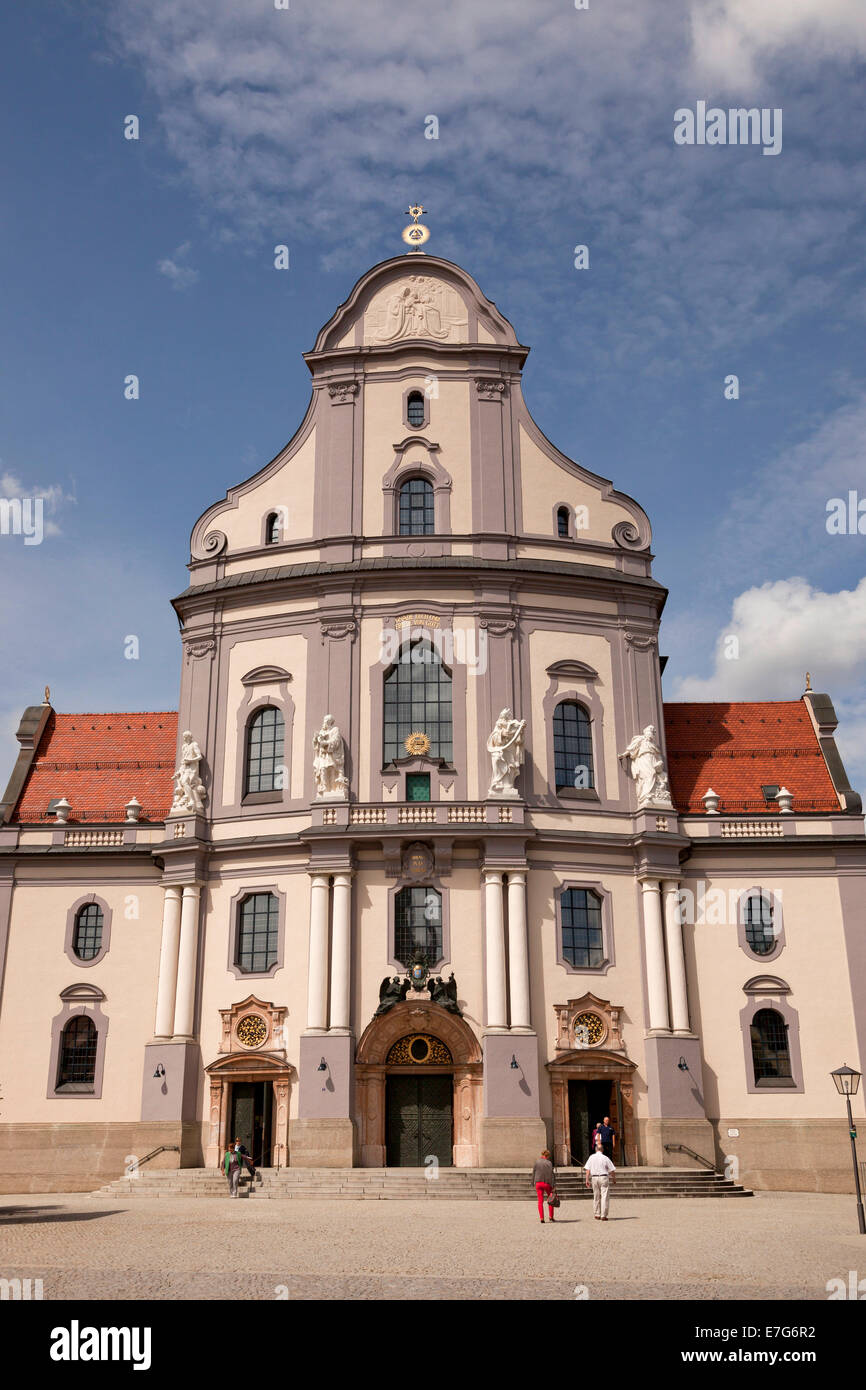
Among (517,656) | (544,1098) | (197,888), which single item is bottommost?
(544,1098)

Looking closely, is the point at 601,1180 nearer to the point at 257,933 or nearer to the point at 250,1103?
the point at 250,1103

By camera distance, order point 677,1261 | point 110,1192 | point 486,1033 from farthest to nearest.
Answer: point 486,1033, point 110,1192, point 677,1261

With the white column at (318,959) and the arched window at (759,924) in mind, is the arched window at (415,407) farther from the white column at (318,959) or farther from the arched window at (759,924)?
the arched window at (759,924)

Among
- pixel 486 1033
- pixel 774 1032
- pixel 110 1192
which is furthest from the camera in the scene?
pixel 774 1032

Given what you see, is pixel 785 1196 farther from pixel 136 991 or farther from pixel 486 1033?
pixel 136 991

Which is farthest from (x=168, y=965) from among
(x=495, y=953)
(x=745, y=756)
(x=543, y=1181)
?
(x=745, y=756)

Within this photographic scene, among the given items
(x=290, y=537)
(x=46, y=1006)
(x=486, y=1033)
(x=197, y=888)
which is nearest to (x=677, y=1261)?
(x=486, y=1033)

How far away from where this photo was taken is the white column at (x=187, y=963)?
3356 centimetres

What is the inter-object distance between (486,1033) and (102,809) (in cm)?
1462

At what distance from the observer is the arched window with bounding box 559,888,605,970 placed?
33688mm

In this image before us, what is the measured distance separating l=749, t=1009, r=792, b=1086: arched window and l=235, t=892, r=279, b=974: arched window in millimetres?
13516

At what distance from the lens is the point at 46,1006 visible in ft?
116

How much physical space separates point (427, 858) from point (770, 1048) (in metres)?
10.9

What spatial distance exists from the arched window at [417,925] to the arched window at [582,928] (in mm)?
3497
